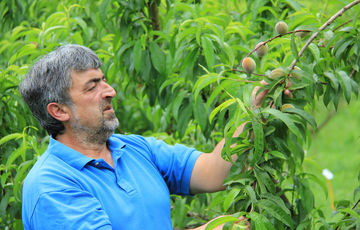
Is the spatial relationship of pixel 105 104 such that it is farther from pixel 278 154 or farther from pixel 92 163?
pixel 278 154

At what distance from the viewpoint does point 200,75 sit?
9.44ft

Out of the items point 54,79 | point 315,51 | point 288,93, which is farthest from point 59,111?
point 315,51

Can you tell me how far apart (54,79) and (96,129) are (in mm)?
279

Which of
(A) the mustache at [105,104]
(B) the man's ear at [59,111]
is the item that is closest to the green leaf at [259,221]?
(A) the mustache at [105,104]

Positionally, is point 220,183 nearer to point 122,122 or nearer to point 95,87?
point 95,87

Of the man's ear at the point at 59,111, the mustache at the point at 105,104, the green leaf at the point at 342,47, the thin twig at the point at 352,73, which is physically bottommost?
the man's ear at the point at 59,111

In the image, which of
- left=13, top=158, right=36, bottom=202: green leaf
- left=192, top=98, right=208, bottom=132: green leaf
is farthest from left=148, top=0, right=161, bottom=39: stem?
left=13, top=158, right=36, bottom=202: green leaf

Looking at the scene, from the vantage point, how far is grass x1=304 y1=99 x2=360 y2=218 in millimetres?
7023

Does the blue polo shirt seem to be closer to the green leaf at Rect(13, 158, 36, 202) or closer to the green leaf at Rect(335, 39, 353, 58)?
the green leaf at Rect(13, 158, 36, 202)

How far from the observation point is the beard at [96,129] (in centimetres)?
230

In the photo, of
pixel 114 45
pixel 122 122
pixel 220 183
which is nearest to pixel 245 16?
pixel 114 45

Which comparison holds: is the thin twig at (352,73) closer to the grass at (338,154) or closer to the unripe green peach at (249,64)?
the unripe green peach at (249,64)

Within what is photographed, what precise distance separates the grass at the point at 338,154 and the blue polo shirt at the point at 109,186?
4.26 m

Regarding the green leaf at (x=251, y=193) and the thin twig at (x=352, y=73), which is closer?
the green leaf at (x=251, y=193)
